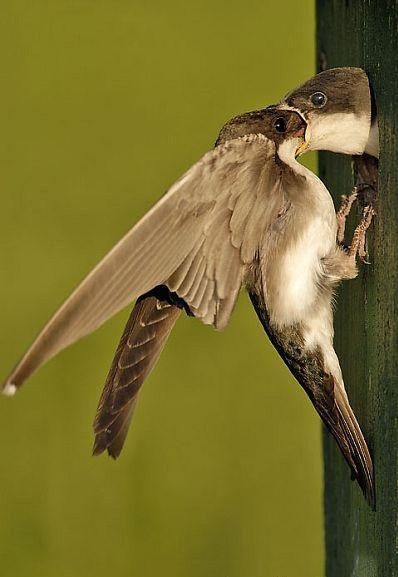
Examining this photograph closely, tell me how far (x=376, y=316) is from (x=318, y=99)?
0.77 ft

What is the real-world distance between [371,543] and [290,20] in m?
1.30

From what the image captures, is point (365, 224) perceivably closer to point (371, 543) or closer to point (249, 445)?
point (371, 543)

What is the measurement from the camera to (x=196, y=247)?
1209 millimetres

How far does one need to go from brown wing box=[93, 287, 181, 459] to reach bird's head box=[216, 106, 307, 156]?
173 millimetres

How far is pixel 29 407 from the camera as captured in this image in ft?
7.22

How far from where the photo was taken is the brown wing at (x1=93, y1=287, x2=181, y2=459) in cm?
→ 131

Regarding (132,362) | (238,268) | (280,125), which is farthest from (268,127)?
(132,362)

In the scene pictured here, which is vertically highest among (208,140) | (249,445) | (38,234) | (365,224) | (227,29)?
(227,29)

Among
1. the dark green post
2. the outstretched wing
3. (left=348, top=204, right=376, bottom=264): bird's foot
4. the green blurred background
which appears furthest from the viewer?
the green blurred background

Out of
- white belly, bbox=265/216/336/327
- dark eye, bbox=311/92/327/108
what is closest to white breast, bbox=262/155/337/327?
white belly, bbox=265/216/336/327

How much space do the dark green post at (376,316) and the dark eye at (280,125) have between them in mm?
91

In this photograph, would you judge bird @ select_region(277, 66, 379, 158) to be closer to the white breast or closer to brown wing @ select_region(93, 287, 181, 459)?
the white breast

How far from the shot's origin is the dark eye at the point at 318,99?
4.53ft

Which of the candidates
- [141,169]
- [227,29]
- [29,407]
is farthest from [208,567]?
[227,29]
